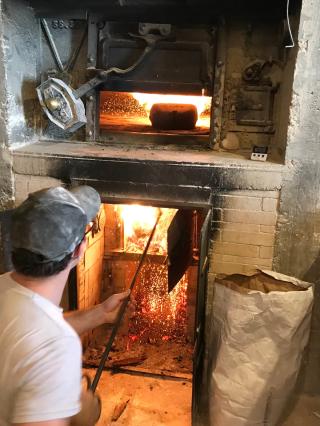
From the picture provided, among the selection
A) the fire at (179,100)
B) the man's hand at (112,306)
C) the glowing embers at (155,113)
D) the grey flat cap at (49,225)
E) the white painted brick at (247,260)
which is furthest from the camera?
the fire at (179,100)

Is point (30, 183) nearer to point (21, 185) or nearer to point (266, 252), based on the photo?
point (21, 185)

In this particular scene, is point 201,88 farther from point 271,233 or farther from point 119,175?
point 271,233

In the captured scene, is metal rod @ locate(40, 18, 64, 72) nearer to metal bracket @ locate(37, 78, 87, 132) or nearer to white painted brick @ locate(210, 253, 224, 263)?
metal bracket @ locate(37, 78, 87, 132)

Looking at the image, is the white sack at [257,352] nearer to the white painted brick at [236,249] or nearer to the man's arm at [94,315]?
the white painted brick at [236,249]

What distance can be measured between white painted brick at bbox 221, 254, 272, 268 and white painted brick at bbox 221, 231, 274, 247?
12 centimetres

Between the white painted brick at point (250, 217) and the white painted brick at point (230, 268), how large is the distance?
13.2 inches

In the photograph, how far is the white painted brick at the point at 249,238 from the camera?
10.6 feet

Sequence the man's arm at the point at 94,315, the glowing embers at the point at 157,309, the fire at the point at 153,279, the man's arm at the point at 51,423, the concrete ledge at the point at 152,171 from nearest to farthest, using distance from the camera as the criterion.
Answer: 1. the man's arm at the point at 51,423
2. the man's arm at the point at 94,315
3. the concrete ledge at the point at 152,171
4. the glowing embers at the point at 157,309
5. the fire at the point at 153,279

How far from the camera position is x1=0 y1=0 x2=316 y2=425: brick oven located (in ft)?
10.5

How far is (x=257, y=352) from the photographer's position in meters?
2.87

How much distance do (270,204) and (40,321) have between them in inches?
83.5

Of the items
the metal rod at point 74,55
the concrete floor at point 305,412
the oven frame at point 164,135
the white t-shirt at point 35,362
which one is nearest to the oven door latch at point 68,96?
the oven frame at point 164,135

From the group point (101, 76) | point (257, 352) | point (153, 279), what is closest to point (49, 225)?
point (257, 352)

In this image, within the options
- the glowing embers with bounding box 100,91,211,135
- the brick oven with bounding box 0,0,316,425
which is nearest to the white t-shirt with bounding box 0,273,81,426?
Result: the brick oven with bounding box 0,0,316,425
